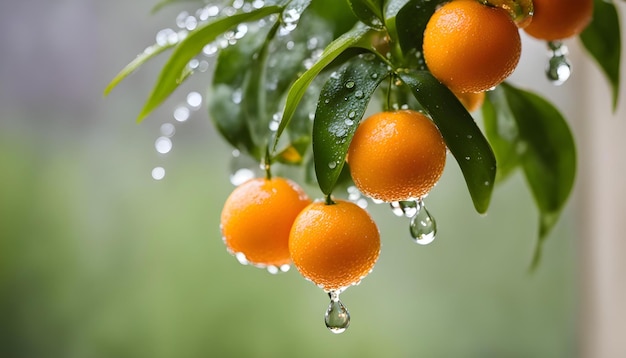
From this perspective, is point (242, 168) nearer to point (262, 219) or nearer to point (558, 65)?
point (262, 219)

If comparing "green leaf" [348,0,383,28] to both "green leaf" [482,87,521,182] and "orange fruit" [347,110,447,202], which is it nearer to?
"orange fruit" [347,110,447,202]

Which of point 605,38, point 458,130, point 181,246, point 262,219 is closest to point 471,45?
point 458,130

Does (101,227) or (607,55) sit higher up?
(607,55)

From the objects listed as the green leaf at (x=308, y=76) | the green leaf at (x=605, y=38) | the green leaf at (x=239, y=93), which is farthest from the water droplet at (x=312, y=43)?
the green leaf at (x=605, y=38)

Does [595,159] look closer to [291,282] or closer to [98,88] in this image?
[291,282]

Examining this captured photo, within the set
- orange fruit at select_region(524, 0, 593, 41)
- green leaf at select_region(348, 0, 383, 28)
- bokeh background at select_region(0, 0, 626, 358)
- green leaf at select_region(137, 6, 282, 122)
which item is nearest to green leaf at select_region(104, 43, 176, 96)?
green leaf at select_region(137, 6, 282, 122)

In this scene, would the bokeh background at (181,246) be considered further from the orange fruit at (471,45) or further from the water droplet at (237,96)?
the orange fruit at (471,45)

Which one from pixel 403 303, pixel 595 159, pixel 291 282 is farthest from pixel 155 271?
pixel 595 159
